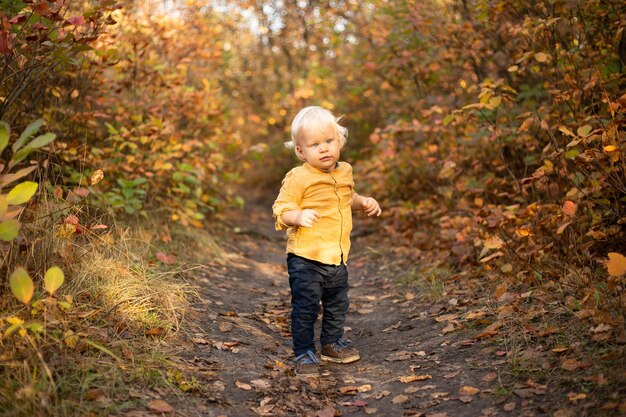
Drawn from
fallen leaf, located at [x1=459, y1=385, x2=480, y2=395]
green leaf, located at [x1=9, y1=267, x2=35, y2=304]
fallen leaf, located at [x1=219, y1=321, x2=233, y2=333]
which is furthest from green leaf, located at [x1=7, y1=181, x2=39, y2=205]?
fallen leaf, located at [x1=459, y1=385, x2=480, y2=395]

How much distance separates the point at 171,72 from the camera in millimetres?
7211

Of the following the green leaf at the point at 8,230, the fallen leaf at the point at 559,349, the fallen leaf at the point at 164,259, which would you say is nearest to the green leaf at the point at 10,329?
the green leaf at the point at 8,230

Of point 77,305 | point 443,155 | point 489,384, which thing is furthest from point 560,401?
point 443,155

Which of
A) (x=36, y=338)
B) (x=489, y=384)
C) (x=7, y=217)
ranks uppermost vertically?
(x=7, y=217)

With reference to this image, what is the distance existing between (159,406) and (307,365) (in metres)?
1.18

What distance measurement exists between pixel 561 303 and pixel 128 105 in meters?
4.66

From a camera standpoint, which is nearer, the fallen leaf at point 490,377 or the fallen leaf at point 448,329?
the fallen leaf at point 490,377

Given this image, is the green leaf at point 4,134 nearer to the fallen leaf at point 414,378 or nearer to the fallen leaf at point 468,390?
the fallen leaf at point 414,378

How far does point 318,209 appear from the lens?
156 inches

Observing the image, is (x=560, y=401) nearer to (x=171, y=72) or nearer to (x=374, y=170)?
(x=171, y=72)

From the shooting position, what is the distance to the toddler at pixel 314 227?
3.86 meters

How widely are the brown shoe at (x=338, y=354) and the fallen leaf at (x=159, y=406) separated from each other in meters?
1.36

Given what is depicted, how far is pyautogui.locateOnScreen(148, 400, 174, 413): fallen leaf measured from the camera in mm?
2873

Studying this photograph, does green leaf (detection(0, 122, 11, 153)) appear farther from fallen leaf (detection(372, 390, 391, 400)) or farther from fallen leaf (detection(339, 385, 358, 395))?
fallen leaf (detection(372, 390, 391, 400))
